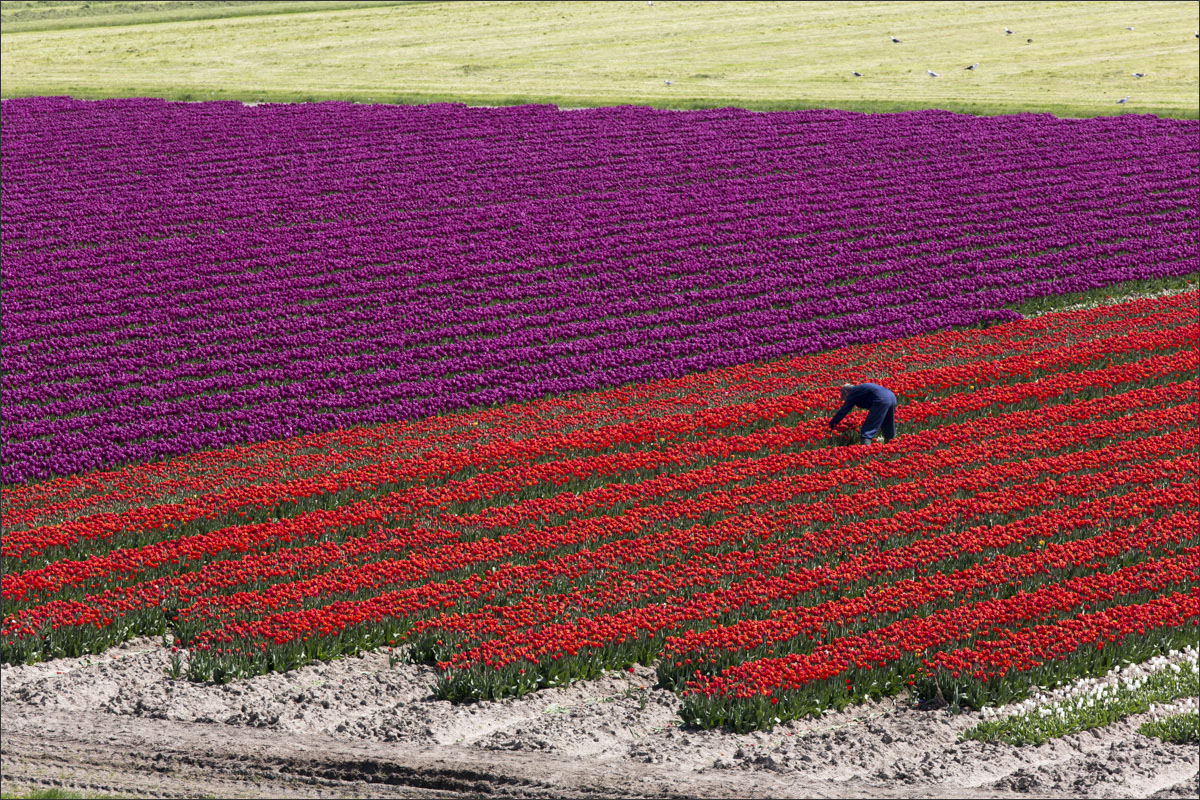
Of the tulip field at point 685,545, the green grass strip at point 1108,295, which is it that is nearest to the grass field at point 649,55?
the green grass strip at point 1108,295

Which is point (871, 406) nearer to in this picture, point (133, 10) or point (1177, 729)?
point (1177, 729)

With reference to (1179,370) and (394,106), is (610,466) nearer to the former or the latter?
(1179,370)

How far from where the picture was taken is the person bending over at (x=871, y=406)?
56.5 ft

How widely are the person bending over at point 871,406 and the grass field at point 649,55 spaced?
2912 cm

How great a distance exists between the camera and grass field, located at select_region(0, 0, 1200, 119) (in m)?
46.6

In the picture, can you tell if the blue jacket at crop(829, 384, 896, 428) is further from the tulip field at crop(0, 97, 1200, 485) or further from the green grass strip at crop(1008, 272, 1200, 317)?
the green grass strip at crop(1008, 272, 1200, 317)

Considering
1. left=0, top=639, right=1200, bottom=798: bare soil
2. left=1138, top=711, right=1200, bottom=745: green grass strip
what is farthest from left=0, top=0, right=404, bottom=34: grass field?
left=1138, top=711, right=1200, bottom=745: green grass strip

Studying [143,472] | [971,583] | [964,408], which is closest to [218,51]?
[143,472]

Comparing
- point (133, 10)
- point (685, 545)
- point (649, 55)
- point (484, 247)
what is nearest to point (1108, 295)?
point (484, 247)

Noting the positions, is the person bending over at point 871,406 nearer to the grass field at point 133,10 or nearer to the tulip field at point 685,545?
the tulip field at point 685,545

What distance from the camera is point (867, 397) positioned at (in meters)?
17.3

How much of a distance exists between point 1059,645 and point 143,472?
1348 centimetres

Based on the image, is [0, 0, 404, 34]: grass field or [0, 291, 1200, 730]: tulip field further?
[0, 0, 404, 34]: grass field

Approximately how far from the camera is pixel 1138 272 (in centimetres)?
2689
